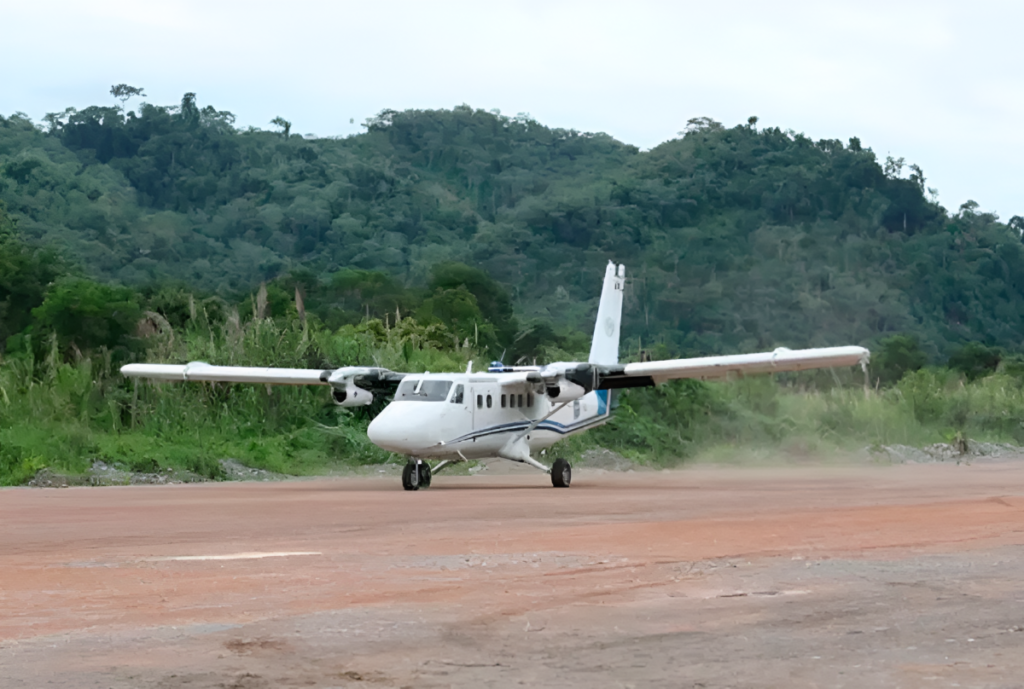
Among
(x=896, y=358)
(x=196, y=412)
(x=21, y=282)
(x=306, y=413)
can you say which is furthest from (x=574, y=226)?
(x=196, y=412)

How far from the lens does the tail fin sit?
30047 mm

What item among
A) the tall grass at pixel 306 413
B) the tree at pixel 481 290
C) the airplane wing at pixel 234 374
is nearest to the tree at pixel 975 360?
the tall grass at pixel 306 413

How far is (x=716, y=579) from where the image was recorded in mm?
9875

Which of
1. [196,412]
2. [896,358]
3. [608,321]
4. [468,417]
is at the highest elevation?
[608,321]

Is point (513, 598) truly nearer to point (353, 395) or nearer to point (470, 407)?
point (470, 407)

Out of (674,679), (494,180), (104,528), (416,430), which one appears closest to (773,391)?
(416,430)

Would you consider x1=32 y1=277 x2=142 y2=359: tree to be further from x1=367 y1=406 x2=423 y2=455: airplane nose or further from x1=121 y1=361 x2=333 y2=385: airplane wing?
x1=367 y1=406 x2=423 y2=455: airplane nose

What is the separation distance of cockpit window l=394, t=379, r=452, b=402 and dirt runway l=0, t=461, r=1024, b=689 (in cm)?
715

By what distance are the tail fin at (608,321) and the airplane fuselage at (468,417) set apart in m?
1.66

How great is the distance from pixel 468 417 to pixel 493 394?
0.98 metres

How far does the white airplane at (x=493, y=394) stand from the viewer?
24.3 m

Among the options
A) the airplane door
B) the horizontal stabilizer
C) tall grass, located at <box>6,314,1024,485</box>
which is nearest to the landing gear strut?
the airplane door

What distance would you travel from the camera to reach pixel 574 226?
8244 cm

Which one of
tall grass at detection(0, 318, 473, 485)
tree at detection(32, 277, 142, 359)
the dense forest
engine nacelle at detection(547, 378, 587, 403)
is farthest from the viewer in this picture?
tree at detection(32, 277, 142, 359)
